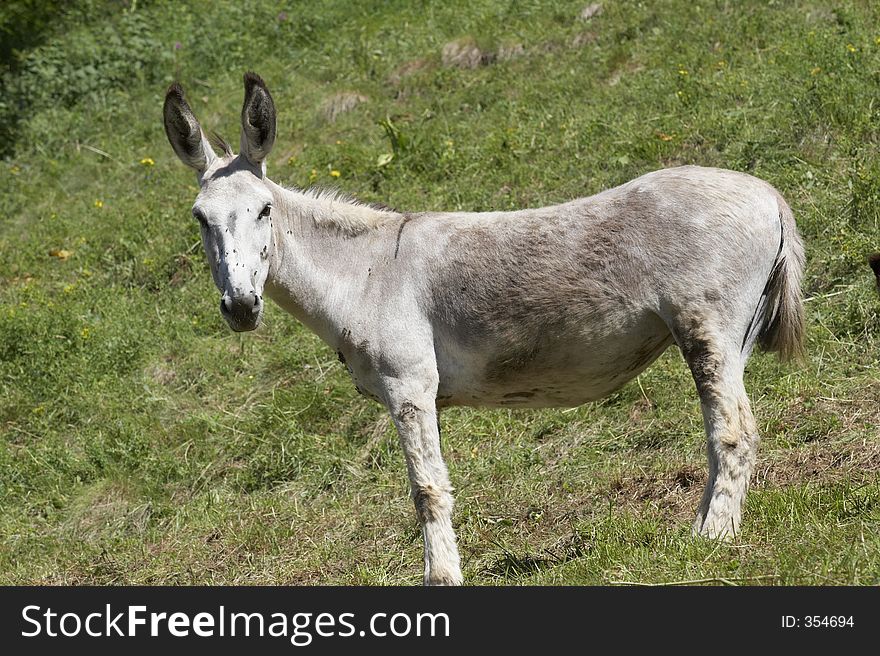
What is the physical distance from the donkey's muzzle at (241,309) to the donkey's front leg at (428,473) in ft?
2.45

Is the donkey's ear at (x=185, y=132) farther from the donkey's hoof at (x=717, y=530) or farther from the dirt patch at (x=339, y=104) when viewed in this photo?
the dirt patch at (x=339, y=104)

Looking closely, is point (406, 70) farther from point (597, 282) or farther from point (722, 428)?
point (722, 428)

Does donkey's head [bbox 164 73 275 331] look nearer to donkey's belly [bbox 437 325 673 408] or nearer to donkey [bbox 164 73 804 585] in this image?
donkey [bbox 164 73 804 585]

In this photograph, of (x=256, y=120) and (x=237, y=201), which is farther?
(x=256, y=120)

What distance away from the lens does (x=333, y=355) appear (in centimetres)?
862

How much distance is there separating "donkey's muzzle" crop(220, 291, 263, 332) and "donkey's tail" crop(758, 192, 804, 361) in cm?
248

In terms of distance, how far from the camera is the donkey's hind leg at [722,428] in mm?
4871

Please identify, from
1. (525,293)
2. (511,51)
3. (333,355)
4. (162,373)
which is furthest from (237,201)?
(511,51)

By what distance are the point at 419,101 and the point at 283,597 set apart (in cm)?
857

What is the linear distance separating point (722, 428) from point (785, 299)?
0.77m

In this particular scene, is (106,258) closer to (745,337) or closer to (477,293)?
(477,293)

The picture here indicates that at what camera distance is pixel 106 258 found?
11078mm

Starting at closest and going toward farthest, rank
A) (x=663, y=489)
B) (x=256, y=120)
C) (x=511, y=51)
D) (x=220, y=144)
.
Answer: (x=256, y=120) → (x=220, y=144) → (x=663, y=489) → (x=511, y=51)

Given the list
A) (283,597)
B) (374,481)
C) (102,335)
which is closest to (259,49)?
(102,335)
